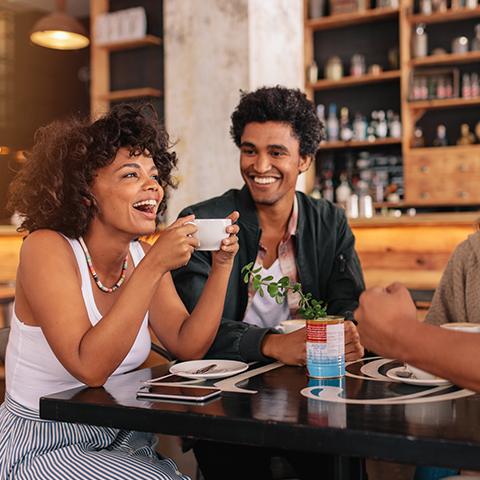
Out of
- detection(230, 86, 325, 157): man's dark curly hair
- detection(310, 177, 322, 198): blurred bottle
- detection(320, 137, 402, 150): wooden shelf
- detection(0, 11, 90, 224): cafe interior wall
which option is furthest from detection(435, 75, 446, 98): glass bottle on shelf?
detection(0, 11, 90, 224): cafe interior wall

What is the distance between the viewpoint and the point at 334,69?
17.0ft

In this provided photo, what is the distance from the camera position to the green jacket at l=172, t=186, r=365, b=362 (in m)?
1.69

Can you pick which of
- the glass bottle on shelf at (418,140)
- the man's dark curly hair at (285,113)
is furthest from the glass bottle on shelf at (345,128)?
the man's dark curly hair at (285,113)

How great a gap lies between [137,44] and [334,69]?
6.49 ft

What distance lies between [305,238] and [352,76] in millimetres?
3598

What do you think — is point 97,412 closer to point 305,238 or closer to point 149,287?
point 149,287

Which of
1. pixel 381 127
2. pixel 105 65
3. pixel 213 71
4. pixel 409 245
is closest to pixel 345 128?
pixel 381 127

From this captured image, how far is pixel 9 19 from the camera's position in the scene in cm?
701

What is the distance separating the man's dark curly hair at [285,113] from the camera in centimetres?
199

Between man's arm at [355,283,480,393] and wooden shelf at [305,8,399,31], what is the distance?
4630 mm

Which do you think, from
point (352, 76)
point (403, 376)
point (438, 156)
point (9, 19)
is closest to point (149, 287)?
point (403, 376)

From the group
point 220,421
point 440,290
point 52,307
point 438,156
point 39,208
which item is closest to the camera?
point 220,421

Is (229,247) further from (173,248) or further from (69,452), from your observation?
(69,452)

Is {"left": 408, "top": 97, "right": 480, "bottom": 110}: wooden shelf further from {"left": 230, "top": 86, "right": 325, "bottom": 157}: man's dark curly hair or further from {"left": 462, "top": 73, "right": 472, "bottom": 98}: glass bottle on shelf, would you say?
{"left": 230, "top": 86, "right": 325, "bottom": 157}: man's dark curly hair
